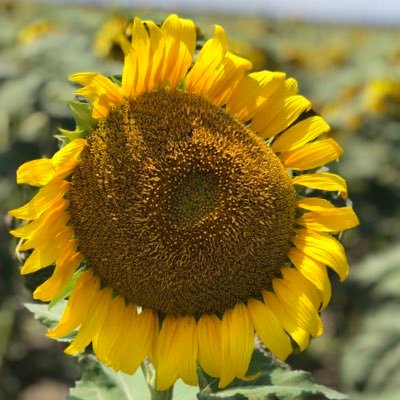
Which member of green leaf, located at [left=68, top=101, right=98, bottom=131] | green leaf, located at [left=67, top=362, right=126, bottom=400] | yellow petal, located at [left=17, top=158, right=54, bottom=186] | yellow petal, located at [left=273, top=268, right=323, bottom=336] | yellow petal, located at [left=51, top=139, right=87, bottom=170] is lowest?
green leaf, located at [left=67, top=362, right=126, bottom=400]

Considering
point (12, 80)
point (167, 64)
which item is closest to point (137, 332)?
point (167, 64)

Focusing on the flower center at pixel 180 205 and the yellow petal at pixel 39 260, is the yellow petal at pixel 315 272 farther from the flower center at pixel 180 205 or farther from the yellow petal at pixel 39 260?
the yellow petal at pixel 39 260

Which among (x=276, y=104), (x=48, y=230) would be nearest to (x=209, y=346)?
(x=48, y=230)

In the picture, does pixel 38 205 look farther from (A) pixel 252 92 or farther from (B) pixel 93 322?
(A) pixel 252 92

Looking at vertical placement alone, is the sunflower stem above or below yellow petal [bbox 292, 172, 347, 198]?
below

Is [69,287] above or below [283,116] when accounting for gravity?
below

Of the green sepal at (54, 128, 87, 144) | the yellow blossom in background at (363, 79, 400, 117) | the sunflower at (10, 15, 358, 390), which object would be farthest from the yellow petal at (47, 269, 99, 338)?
the yellow blossom in background at (363, 79, 400, 117)

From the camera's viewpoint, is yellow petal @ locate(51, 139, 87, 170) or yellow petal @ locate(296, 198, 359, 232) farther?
yellow petal @ locate(296, 198, 359, 232)

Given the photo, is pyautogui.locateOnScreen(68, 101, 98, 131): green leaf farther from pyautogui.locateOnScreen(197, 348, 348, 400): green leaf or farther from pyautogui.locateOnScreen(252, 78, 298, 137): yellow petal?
pyautogui.locateOnScreen(197, 348, 348, 400): green leaf

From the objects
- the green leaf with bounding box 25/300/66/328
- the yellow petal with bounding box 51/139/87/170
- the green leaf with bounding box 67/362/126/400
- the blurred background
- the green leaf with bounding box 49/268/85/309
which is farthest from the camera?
the blurred background
